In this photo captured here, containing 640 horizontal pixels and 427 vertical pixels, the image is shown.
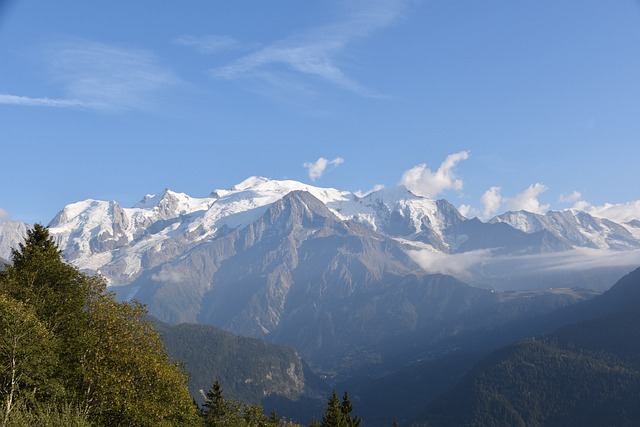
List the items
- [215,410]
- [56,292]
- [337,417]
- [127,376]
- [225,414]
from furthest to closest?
[215,410], [225,414], [337,417], [56,292], [127,376]

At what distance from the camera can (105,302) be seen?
58.6 m

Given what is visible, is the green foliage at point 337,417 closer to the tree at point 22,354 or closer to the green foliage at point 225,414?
the green foliage at point 225,414

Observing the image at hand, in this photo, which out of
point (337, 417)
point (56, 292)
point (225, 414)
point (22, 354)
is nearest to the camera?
point (22, 354)

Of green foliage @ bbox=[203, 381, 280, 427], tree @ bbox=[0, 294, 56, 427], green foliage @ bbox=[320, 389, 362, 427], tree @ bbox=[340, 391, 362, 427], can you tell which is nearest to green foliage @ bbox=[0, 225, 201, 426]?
tree @ bbox=[0, 294, 56, 427]

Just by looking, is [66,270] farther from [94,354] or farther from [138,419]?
[138,419]

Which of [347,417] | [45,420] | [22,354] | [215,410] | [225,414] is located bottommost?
[347,417]

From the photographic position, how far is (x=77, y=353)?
52344 millimetres

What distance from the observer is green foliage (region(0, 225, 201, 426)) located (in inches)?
1849

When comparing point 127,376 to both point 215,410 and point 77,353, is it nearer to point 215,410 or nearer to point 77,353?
point 77,353

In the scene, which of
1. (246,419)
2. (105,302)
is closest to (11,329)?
(105,302)

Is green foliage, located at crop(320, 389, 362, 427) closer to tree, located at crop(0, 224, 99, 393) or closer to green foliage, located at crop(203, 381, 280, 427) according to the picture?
green foliage, located at crop(203, 381, 280, 427)

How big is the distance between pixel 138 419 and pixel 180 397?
5.60m

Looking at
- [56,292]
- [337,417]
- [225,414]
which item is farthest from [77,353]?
[225,414]

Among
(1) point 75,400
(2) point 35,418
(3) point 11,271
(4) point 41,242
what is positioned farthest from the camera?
(4) point 41,242
